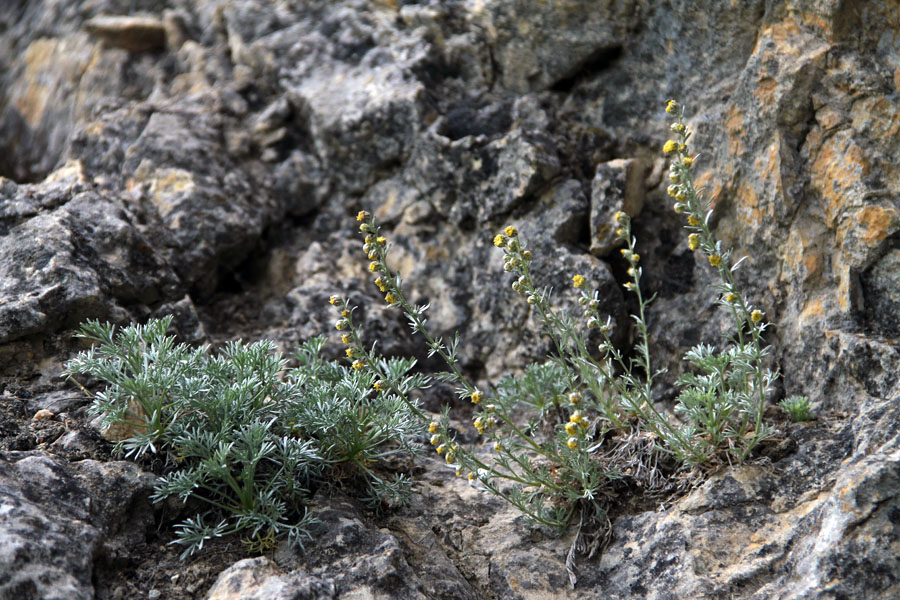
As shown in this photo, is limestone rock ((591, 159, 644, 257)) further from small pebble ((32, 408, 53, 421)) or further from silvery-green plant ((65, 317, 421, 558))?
small pebble ((32, 408, 53, 421))

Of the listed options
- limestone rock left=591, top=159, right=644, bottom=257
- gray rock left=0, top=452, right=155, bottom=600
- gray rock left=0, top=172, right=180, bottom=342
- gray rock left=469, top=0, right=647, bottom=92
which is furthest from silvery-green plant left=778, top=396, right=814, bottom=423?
gray rock left=0, top=172, right=180, bottom=342

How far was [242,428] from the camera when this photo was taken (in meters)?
3.83

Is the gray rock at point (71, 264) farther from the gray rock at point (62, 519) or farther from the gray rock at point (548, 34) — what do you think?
the gray rock at point (548, 34)

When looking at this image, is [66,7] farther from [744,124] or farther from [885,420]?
[885,420]

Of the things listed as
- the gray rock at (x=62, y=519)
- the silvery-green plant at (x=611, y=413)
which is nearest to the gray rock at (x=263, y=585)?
the gray rock at (x=62, y=519)

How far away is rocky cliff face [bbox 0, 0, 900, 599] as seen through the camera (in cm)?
358

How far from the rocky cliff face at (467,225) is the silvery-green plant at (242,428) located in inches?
8.5

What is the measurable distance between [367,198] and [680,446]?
335 cm

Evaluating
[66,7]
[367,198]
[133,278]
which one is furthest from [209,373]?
[66,7]

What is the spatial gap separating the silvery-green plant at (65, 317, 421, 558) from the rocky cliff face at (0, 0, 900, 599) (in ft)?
0.71

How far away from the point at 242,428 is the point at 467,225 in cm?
257

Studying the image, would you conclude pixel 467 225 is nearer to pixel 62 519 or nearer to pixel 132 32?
pixel 62 519

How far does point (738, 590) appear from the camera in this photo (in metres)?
3.42

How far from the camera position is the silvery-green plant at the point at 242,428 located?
12.3ft
